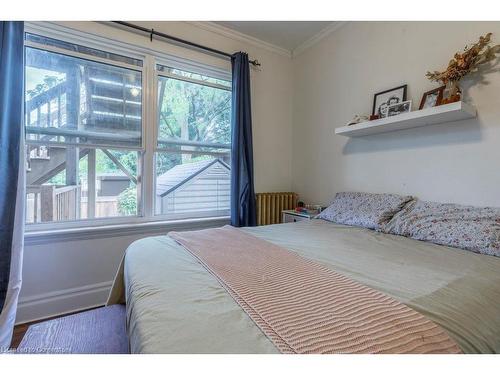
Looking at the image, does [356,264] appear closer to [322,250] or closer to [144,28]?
[322,250]

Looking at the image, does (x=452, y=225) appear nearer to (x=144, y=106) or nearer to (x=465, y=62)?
(x=465, y=62)

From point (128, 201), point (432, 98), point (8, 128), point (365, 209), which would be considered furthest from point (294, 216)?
point (8, 128)

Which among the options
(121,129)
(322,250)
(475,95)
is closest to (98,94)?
(121,129)

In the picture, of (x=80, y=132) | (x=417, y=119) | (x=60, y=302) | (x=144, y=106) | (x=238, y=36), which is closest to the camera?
(x=417, y=119)

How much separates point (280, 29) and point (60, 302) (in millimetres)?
3340

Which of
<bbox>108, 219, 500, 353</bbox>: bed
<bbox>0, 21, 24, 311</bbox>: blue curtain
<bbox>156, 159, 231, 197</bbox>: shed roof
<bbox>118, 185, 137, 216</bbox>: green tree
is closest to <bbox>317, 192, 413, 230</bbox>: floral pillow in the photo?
<bbox>108, 219, 500, 353</bbox>: bed

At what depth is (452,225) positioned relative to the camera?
4.79 feet

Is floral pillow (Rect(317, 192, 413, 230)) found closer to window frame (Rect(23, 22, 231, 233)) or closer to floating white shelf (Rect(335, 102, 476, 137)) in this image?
floating white shelf (Rect(335, 102, 476, 137))

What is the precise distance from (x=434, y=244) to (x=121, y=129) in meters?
2.56

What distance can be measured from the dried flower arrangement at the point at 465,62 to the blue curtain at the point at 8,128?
9.61 feet

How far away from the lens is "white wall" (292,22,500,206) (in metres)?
1.62

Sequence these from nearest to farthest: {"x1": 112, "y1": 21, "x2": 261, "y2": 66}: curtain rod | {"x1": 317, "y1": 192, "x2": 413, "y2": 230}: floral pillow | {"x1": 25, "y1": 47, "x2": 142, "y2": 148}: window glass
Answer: {"x1": 317, "y1": 192, "x2": 413, "y2": 230}: floral pillow
{"x1": 25, "y1": 47, "x2": 142, "y2": 148}: window glass
{"x1": 112, "y1": 21, "x2": 261, "y2": 66}: curtain rod

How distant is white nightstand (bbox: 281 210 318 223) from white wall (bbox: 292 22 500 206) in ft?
1.18

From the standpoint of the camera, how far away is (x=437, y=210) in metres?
1.63
